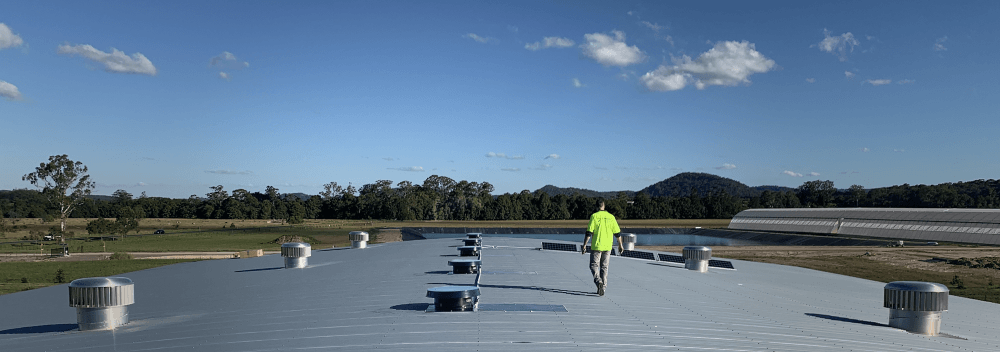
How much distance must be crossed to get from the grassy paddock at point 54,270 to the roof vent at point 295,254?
81.8ft

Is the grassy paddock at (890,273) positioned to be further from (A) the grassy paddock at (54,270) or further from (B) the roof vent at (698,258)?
(A) the grassy paddock at (54,270)

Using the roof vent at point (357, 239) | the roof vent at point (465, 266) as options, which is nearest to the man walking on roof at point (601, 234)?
the roof vent at point (465, 266)

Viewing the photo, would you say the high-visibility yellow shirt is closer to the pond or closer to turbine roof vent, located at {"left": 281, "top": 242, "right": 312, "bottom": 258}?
turbine roof vent, located at {"left": 281, "top": 242, "right": 312, "bottom": 258}

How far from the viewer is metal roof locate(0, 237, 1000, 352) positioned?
8.11 meters

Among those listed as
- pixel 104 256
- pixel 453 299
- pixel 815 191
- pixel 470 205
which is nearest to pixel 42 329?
pixel 453 299

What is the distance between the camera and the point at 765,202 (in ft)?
504

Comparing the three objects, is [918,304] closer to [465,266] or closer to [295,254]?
[465,266]

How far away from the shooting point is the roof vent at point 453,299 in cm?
952

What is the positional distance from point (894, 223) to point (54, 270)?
3225 inches

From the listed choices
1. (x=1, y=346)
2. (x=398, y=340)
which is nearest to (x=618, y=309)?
(x=398, y=340)

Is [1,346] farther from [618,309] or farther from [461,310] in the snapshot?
[618,309]

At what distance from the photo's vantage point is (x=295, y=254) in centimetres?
2048

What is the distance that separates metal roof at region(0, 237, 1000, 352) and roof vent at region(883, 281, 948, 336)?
1.30ft

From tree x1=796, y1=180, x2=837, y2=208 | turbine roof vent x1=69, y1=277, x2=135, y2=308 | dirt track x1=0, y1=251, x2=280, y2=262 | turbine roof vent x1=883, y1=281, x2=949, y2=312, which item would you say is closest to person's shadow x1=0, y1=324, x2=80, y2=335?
turbine roof vent x1=69, y1=277, x2=135, y2=308
